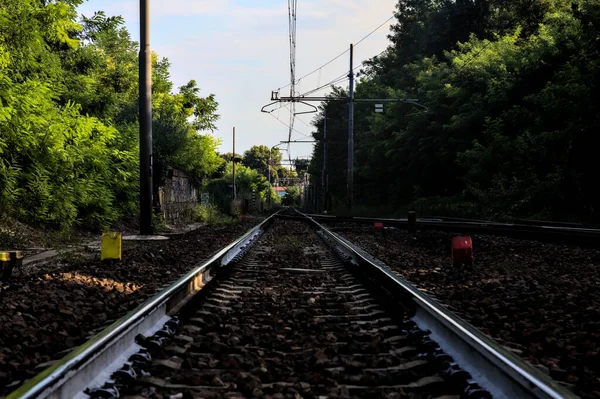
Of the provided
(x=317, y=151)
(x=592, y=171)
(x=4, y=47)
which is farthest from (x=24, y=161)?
(x=317, y=151)

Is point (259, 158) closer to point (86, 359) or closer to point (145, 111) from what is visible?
point (145, 111)

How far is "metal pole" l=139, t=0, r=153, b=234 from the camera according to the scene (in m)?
12.7

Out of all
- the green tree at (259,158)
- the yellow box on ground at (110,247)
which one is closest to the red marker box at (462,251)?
the yellow box on ground at (110,247)

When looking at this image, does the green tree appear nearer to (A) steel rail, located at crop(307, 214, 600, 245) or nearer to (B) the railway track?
(A) steel rail, located at crop(307, 214, 600, 245)

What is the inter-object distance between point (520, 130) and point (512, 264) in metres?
16.9

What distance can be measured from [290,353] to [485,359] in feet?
3.85

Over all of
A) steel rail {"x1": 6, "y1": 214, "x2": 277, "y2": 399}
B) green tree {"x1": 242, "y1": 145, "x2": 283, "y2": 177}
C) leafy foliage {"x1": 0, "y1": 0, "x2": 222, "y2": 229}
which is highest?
green tree {"x1": 242, "y1": 145, "x2": 283, "y2": 177}

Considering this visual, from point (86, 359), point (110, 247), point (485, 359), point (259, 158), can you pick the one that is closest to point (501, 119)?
point (110, 247)

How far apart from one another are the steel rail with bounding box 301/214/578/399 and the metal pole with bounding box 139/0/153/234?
913 centimetres

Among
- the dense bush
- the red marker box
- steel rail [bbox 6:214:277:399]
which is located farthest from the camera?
the dense bush

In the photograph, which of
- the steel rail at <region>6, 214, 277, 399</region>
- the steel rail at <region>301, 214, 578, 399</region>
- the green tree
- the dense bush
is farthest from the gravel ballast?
the green tree

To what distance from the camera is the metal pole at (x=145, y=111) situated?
12.7 metres

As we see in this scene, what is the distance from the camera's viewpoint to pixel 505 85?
2570cm

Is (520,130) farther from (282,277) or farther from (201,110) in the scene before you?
(201,110)
